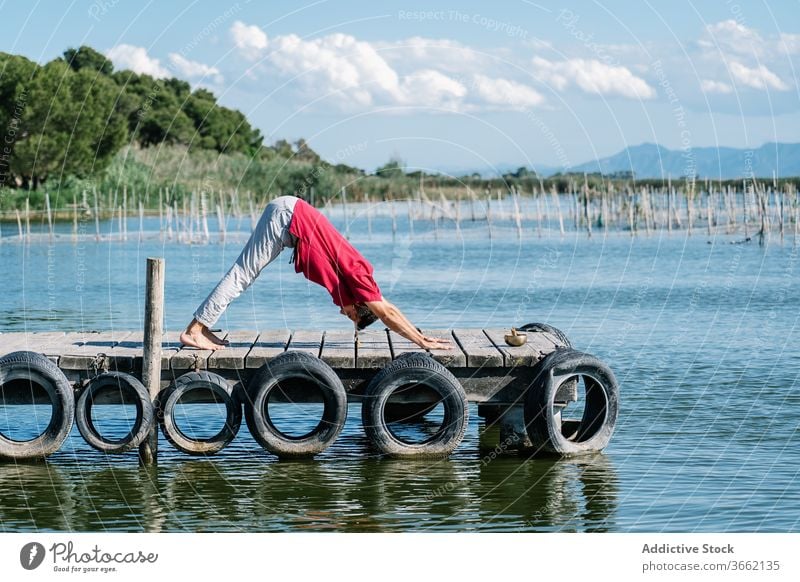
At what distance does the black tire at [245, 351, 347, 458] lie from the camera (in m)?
13.0

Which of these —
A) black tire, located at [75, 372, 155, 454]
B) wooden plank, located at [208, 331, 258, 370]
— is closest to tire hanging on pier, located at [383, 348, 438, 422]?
wooden plank, located at [208, 331, 258, 370]

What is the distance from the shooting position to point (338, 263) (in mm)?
13328

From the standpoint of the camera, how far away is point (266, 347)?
13734 millimetres

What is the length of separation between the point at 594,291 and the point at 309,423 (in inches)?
833

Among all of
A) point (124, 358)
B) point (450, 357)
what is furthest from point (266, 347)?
point (450, 357)

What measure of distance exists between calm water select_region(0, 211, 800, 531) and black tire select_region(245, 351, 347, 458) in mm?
244

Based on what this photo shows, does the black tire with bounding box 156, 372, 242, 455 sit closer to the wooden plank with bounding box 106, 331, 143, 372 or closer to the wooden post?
the wooden post

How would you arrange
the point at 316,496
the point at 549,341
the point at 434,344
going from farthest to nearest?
the point at 549,341, the point at 434,344, the point at 316,496

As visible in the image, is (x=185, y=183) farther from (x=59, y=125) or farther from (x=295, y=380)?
(x=295, y=380)

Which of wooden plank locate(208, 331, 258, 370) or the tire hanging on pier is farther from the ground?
wooden plank locate(208, 331, 258, 370)

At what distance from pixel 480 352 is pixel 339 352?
141cm

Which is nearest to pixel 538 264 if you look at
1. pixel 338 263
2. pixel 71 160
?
pixel 71 160

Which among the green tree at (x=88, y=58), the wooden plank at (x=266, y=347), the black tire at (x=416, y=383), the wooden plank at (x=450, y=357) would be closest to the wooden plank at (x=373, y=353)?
the black tire at (x=416, y=383)
